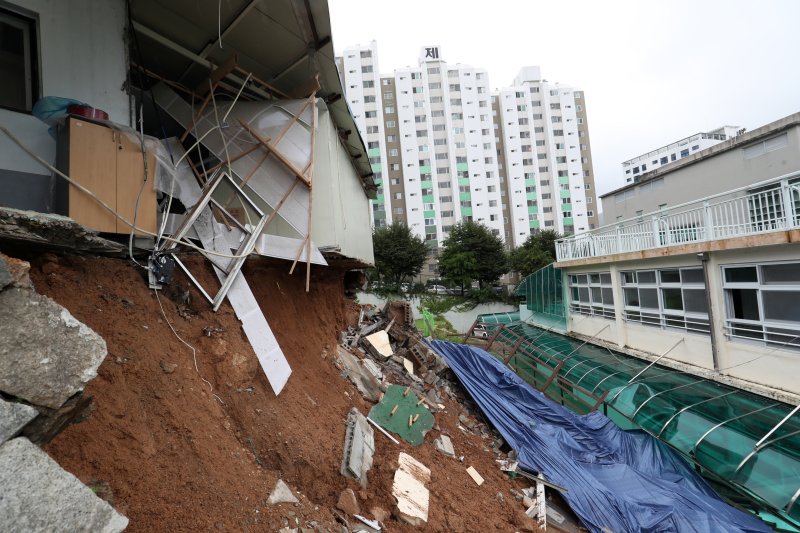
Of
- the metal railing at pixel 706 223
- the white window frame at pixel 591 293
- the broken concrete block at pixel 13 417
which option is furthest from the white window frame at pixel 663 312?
the broken concrete block at pixel 13 417

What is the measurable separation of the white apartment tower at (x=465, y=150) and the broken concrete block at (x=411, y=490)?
3632 cm

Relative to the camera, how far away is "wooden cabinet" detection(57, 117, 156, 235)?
3447 mm

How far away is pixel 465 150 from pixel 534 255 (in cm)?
1942

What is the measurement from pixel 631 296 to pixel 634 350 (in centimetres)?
157

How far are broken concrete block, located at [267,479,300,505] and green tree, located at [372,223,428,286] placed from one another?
1018 inches

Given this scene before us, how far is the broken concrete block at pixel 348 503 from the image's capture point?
3.49 m

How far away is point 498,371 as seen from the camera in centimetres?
833

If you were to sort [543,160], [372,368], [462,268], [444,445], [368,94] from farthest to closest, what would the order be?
[543,160] → [368,94] → [462,268] → [372,368] → [444,445]

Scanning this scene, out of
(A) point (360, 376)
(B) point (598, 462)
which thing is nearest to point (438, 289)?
(B) point (598, 462)

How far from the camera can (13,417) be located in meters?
1.48

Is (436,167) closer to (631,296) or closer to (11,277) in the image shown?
(631,296)

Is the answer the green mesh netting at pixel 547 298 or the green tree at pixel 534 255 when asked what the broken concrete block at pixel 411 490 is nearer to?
the green mesh netting at pixel 547 298

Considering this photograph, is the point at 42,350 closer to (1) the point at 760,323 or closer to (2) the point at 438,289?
(1) the point at 760,323

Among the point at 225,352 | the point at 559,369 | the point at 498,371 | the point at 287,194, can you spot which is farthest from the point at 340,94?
the point at 559,369
